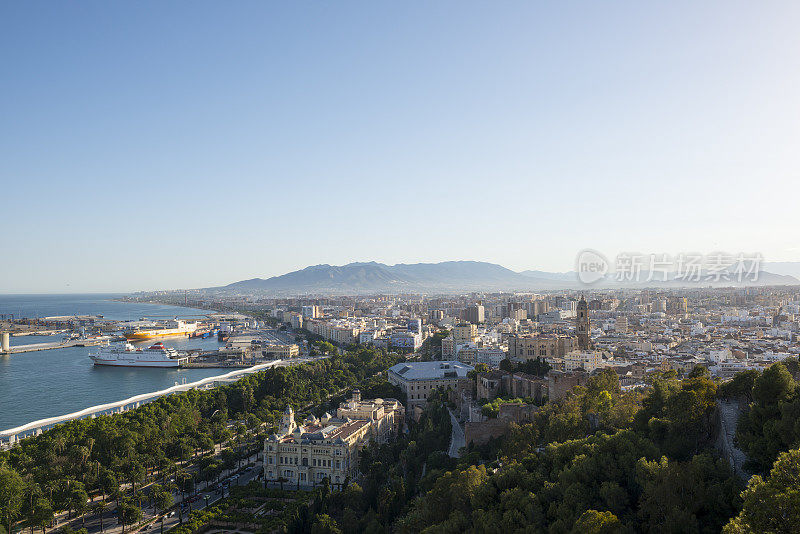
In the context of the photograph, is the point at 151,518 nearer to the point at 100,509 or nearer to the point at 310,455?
the point at 100,509

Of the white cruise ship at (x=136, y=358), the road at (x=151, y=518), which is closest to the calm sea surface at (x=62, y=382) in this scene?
the white cruise ship at (x=136, y=358)

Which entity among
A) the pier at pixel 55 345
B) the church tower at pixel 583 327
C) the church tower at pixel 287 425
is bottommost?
the pier at pixel 55 345

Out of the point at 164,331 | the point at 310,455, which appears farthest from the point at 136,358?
the point at 310,455

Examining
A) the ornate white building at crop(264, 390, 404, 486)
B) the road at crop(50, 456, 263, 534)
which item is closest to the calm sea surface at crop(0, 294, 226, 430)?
the road at crop(50, 456, 263, 534)

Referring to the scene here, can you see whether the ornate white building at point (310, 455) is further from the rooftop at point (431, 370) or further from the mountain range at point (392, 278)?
the mountain range at point (392, 278)

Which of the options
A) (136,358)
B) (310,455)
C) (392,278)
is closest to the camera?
(310,455)

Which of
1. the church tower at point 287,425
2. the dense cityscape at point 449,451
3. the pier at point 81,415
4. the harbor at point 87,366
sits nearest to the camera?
the dense cityscape at point 449,451

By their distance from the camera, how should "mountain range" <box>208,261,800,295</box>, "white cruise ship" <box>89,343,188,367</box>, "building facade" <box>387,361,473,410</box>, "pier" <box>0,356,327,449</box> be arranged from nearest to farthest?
"pier" <box>0,356,327,449</box> < "building facade" <box>387,361,473,410</box> < "white cruise ship" <box>89,343,188,367</box> < "mountain range" <box>208,261,800,295</box>

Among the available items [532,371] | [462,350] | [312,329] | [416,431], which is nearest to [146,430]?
[416,431]

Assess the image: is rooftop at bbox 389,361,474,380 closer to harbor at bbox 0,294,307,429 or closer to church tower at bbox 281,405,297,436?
church tower at bbox 281,405,297,436
